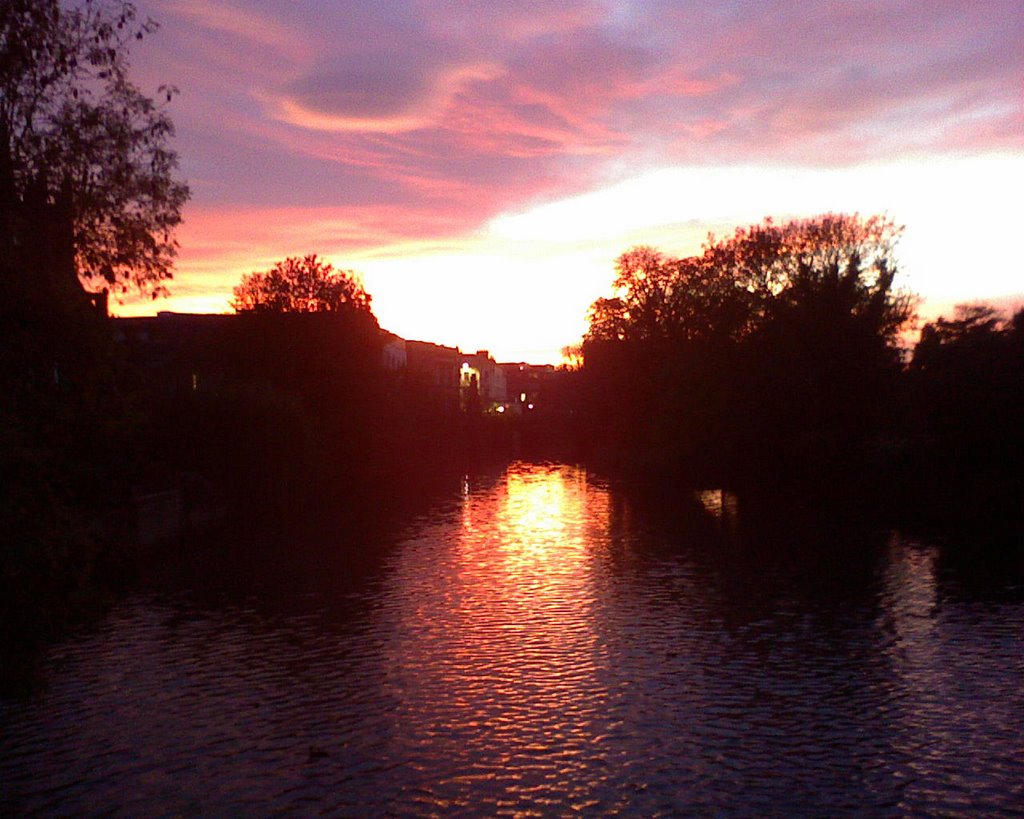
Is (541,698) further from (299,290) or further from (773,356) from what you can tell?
(299,290)

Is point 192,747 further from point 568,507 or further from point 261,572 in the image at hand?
point 568,507

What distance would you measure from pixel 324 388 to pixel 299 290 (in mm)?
7574

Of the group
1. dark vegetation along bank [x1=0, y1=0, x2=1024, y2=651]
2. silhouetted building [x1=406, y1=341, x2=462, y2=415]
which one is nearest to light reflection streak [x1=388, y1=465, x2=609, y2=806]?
dark vegetation along bank [x1=0, y1=0, x2=1024, y2=651]

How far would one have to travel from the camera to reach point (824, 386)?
50344 mm

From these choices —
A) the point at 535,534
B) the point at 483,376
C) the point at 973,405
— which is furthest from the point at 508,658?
the point at 483,376

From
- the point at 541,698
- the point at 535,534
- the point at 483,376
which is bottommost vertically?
the point at 535,534

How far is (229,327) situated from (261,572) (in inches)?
1373

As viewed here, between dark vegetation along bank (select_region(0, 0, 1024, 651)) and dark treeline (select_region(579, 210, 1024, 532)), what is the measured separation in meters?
0.13

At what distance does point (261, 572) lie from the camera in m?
27.2

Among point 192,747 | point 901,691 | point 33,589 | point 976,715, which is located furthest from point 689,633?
point 33,589

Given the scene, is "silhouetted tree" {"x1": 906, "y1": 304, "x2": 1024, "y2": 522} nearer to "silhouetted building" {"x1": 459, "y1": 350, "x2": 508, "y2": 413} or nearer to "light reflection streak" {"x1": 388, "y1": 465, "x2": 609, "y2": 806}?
"light reflection streak" {"x1": 388, "y1": 465, "x2": 609, "y2": 806}

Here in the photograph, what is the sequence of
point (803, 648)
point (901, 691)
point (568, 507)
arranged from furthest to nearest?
point (568, 507)
point (803, 648)
point (901, 691)

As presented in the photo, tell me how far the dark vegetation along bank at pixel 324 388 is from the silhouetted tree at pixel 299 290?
0.15 meters

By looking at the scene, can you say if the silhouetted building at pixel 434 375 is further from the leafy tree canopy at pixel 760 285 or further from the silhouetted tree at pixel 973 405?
the silhouetted tree at pixel 973 405
